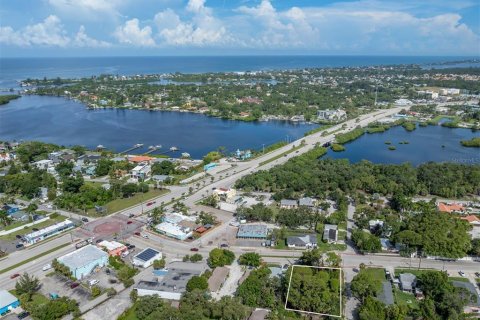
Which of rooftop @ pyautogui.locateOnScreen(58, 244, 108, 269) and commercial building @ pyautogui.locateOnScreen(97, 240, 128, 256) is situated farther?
commercial building @ pyautogui.locateOnScreen(97, 240, 128, 256)

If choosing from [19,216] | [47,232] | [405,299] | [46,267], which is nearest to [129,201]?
[47,232]

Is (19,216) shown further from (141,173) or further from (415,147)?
(415,147)

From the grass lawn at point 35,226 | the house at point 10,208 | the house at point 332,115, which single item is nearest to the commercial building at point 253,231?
the grass lawn at point 35,226

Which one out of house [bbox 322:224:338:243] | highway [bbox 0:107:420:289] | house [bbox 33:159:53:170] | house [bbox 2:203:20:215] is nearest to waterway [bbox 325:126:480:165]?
highway [bbox 0:107:420:289]

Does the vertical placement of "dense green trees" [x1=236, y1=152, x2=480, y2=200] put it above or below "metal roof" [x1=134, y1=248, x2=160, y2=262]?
above

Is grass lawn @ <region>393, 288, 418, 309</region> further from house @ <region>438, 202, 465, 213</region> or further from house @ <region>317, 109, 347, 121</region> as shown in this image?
house @ <region>317, 109, 347, 121</region>

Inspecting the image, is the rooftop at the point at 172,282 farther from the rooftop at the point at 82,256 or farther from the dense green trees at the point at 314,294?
the dense green trees at the point at 314,294

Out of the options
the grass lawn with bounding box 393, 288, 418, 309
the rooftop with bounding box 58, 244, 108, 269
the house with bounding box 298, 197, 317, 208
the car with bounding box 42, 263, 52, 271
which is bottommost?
the car with bounding box 42, 263, 52, 271
